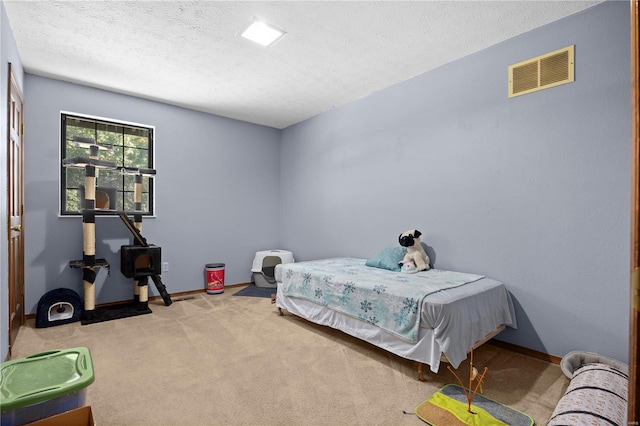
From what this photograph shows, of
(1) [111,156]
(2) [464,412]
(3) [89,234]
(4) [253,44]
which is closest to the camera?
(2) [464,412]

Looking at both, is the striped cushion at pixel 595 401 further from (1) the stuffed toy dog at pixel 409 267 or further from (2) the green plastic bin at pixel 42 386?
(2) the green plastic bin at pixel 42 386

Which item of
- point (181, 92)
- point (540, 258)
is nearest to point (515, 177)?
point (540, 258)

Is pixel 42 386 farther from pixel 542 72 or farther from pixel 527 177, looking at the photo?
pixel 542 72

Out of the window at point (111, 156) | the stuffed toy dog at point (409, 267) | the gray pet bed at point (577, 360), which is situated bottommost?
the gray pet bed at point (577, 360)

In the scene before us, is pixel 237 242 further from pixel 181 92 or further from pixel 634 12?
pixel 634 12

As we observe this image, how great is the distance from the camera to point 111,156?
402 centimetres

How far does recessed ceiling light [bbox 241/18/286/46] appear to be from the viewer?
2.54m

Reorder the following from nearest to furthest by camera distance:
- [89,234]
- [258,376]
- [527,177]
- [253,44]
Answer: [258,376]
[527,177]
[253,44]
[89,234]

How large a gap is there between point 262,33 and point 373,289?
2257 mm

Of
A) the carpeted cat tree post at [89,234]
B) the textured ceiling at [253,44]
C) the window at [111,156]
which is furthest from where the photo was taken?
the window at [111,156]

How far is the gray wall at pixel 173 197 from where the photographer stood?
11.2 feet

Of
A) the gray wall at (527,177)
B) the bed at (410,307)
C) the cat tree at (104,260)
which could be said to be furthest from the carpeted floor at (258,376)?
the gray wall at (527,177)

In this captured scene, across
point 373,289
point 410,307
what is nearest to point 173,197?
point 373,289

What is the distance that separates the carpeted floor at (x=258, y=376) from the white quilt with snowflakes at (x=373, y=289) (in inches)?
13.0
